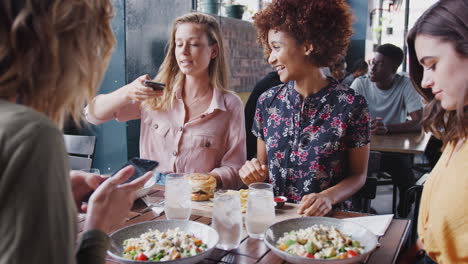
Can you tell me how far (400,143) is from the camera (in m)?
3.26

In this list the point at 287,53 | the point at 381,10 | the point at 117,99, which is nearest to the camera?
the point at 287,53

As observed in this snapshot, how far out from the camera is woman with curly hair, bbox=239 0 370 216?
193cm

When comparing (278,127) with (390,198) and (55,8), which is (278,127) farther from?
(390,198)

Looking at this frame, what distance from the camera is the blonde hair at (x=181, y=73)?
95.1 inches

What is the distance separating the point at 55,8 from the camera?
679mm

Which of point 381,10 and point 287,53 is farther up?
point 381,10

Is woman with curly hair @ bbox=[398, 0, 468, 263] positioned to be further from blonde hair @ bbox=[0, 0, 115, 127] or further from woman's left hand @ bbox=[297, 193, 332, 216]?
blonde hair @ bbox=[0, 0, 115, 127]

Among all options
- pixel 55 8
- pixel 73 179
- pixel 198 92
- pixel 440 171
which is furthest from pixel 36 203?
pixel 198 92

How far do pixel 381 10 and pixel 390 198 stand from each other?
5.22 meters

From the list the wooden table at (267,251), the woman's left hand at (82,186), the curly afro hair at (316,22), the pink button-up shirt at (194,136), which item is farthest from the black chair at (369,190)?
the woman's left hand at (82,186)

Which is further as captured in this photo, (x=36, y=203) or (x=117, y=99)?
(x=117, y=99)

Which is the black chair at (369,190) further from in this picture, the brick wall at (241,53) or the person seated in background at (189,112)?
the brick wall at (241,53)

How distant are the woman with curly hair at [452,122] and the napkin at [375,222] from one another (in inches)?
4.7

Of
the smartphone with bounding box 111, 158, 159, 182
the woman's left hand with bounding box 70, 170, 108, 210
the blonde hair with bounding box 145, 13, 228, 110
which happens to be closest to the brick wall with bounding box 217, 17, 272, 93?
the blonde hair with bounding box 145, 13, 228, 110
